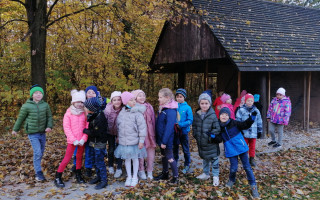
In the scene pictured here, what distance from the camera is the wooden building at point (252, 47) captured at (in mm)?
9297

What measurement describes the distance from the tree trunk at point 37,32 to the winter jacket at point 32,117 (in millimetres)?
3725

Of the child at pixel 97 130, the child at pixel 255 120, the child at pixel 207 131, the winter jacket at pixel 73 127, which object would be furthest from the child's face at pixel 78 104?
the child at pixel 255 120

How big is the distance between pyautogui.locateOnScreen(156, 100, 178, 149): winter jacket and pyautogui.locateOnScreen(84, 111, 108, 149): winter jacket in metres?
1.05

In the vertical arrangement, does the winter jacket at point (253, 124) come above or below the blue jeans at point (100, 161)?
above

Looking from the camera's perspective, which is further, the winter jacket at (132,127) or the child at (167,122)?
the child at (167,122)

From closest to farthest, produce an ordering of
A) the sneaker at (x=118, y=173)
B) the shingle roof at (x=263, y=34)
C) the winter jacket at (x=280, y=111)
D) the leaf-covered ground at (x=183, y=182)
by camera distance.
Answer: the leaf-covered ground at (x=183, y=182), the sneaker at (x=118, y=173), the winter jacket at (x=280, y=111), the shingle roof at (x=263, y=34)

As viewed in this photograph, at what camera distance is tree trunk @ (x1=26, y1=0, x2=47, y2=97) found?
7723mm

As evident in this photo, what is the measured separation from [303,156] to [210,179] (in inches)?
150

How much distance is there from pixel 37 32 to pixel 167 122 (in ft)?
19.0

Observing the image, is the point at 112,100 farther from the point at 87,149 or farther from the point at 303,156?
the point at 303,156

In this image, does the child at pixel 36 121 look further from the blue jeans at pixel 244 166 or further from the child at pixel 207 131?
the blue jeans at pixel 244 166

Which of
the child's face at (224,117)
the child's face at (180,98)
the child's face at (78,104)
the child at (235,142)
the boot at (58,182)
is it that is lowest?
the boot at (58,182)

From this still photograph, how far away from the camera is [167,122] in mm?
4574

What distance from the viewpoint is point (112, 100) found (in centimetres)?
477
